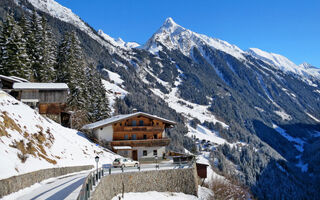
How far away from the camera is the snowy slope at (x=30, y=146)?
20209 millimetres

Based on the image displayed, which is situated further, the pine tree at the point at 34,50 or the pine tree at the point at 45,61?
the pine tree at the point at 45,61

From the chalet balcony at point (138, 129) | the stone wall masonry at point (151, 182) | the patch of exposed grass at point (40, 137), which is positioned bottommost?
the stone wall masonry at point (151, 182)

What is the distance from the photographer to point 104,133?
4947 centimetres

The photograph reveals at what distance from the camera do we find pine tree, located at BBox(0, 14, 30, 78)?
4647 cm

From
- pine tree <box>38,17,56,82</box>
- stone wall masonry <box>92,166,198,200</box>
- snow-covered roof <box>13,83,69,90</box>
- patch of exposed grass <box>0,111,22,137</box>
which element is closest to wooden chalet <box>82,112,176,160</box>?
snow-covered roof <box>13,83,69,90</box>

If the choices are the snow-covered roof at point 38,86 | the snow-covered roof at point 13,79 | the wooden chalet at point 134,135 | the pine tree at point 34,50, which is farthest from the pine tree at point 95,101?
the snow-covered roof at point 13,79

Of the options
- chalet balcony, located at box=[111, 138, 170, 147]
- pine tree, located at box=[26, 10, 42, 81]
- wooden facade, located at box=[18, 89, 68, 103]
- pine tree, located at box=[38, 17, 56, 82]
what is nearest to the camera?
wooden facade, located at box=[18, 89, 68, 103]

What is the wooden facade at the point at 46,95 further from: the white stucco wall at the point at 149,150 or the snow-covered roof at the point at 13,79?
the white stucco wall at the point at 149,150

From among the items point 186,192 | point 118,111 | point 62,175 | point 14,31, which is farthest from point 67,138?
point 118,111

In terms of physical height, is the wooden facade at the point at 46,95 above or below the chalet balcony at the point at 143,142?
above

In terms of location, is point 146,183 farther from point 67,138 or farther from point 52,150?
point 67,138

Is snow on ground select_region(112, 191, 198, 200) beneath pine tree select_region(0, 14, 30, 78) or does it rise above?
beneath

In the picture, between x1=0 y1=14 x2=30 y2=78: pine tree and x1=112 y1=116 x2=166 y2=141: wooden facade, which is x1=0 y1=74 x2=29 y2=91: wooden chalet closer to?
x1=0 y1=14 x2=30 y2=78: pine tree

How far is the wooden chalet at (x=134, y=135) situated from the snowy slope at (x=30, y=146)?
20.5 ft
